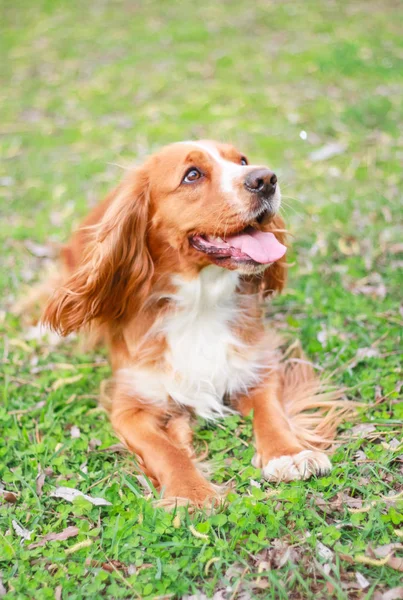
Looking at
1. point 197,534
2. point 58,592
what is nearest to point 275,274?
point 197,534

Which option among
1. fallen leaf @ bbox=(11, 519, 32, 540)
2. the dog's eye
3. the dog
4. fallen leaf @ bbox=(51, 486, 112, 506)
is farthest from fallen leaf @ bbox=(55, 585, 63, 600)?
the dog's eye

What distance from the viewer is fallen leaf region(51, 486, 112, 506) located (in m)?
2.71

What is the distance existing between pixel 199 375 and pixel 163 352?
0.75 feet

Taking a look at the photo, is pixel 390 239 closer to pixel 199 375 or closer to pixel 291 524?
pixel 199 375

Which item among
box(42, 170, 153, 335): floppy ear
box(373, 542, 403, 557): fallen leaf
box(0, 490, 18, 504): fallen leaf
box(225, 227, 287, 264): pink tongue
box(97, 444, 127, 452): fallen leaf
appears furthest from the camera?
box(42, 170, 153, 335): floppy ear

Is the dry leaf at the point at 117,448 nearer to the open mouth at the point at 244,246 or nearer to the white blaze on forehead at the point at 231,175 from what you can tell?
the open mouth at the point at 244,246

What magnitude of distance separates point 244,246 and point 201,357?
671 millimetres

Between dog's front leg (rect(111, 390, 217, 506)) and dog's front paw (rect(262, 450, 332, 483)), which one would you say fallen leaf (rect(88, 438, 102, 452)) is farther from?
dog's front paw (rect(262, 450, 332, 483))

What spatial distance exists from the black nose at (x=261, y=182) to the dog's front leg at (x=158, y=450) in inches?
49.5

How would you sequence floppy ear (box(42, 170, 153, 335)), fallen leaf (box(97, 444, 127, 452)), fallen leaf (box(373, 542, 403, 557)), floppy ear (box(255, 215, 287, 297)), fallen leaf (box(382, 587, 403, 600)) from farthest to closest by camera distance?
floppy ear (box(255, 215, 287, 297))
floppy ear (box(42, 170, 153, 335))
fallen leaf (box(97, 444, 127, 452))
fallen leaf (box(373, 542, 403, 557))
fallen leaf (box(382, 587, 403, 600))

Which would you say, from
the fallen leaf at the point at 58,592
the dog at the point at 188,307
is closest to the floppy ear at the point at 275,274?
the dog at the point at 188,307

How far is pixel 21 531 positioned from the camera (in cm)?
262

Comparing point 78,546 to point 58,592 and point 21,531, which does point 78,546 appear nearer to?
point 58,592

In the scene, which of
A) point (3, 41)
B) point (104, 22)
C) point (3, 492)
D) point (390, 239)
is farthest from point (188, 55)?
point (3, 492)
